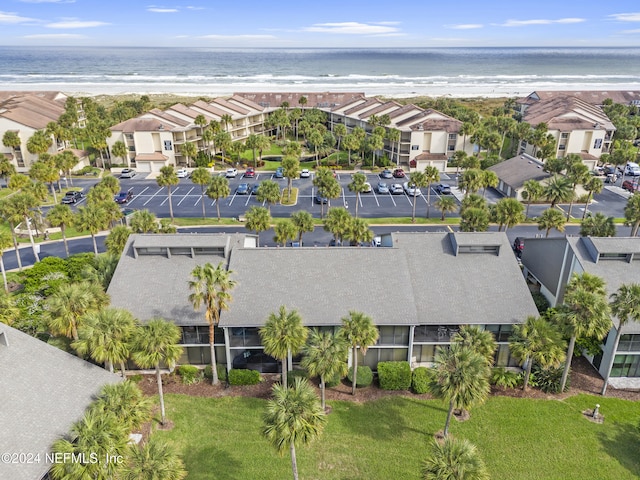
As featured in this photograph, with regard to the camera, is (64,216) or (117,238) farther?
(64,216)

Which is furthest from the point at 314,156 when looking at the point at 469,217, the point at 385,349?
the point at 385,349

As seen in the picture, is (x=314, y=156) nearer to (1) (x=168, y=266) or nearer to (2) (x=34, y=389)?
(1) (x=168, y=266)

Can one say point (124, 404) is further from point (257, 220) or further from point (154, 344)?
point (257, 220)

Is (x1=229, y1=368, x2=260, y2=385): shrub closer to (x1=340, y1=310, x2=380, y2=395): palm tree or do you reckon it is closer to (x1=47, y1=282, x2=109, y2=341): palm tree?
(x1=340, y1=310, x2=380, y2=395): palm tree

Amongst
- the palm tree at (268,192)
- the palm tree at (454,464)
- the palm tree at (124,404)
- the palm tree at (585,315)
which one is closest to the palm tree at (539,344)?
the palm tree at (585,315)

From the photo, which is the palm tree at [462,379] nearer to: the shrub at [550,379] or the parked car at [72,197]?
the shrub at [550,379]
